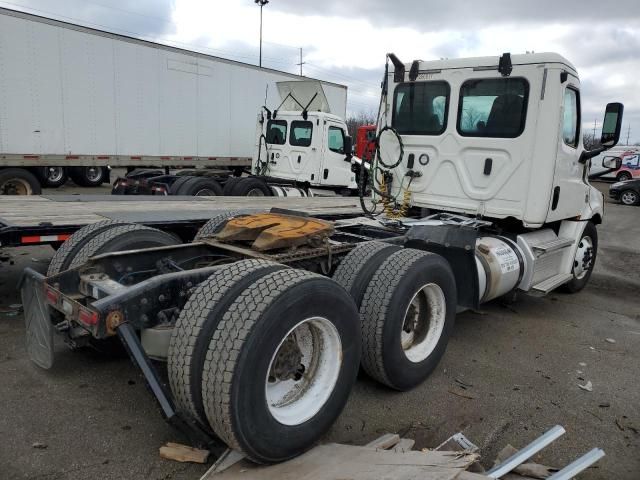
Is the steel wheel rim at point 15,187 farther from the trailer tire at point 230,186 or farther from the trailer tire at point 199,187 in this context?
the trailer tire at point 230,186

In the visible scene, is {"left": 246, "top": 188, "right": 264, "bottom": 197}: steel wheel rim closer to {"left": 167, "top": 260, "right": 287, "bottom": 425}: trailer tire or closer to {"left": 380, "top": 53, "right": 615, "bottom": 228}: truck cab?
{"left": 380, "top": 53, "right": 615, "bottom": 228}: truck cab

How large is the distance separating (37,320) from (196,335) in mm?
1330

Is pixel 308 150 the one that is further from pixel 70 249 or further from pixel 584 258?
pixel 70 249

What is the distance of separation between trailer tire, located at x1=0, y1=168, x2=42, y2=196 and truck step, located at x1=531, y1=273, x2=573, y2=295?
38.7 ft

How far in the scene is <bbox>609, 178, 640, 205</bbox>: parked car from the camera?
2217cm

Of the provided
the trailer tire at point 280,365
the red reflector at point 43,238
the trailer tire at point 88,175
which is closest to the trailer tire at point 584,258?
the trailer tire at point 280,365

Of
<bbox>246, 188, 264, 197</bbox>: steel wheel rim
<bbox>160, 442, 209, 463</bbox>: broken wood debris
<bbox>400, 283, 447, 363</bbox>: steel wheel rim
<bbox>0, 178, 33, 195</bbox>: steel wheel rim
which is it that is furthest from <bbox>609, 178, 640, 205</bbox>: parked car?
<bbox>160, 442, 209, 463</bbox>: broken wood debris

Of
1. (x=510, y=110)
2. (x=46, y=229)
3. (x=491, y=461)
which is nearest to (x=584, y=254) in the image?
(x=510, y=110)

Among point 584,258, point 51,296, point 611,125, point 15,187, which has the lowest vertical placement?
point 584,258

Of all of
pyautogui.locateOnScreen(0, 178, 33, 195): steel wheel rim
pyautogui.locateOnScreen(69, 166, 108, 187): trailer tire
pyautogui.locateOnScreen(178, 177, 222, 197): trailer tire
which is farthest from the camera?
pyautogui.locateOnScreen(69, 166, 108, 187): trailer tire

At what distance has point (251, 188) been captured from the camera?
1105 centimetres

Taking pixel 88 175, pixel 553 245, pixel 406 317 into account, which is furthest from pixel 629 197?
pixel 406 317

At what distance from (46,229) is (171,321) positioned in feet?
7.69

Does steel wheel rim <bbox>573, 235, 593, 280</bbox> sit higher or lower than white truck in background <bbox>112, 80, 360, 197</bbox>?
lower
